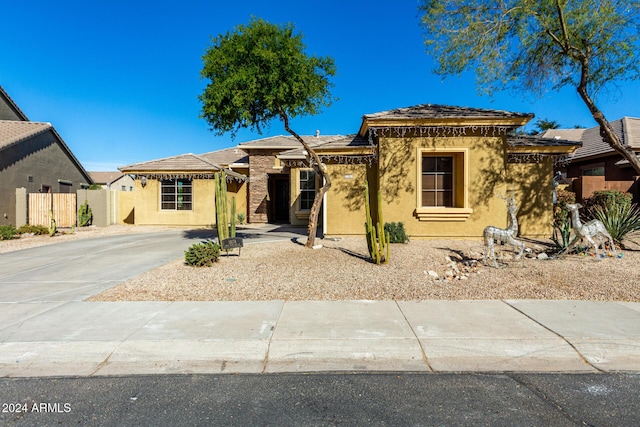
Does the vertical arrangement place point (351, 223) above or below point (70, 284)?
above

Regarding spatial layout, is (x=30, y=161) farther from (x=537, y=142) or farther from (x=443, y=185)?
(x=537, y=142)

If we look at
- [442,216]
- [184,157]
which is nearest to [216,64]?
[442,216]

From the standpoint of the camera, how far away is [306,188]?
18812 mm

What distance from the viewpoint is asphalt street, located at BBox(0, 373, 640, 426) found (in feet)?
9.90

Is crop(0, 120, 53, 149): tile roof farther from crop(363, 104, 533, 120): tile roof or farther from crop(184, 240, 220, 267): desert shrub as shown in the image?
crop(363, 104, 533, 120): tile roof

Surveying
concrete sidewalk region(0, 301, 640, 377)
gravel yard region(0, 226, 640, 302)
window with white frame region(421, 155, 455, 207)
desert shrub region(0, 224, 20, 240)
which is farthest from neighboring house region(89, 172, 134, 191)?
concrete sidewalk region(0, 301, 640, 377)

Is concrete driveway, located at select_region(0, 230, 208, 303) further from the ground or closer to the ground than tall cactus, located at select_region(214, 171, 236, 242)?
closer to the ground

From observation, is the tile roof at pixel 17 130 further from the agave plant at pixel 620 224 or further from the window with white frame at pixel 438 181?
the agave plant at pixel 620 224

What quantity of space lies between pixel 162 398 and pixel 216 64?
28.6 feet

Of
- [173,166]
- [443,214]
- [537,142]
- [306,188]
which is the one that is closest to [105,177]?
[173,166]

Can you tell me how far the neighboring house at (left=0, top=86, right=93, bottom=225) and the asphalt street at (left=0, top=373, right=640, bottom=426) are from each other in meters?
18.5

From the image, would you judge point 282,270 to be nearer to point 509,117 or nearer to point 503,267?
point 503,267

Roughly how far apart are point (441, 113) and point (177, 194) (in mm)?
14517

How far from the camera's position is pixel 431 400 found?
330 centimetres
